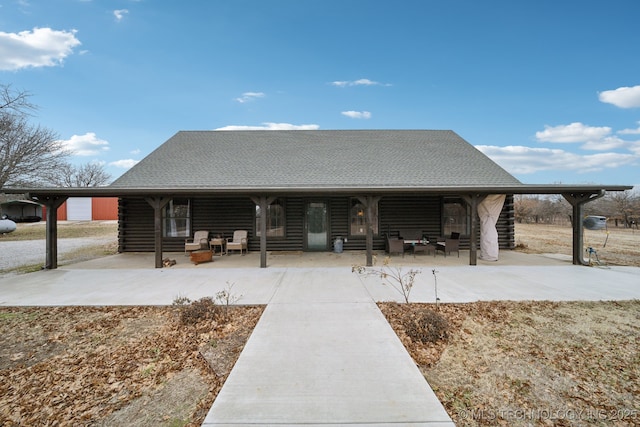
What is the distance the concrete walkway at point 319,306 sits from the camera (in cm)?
221

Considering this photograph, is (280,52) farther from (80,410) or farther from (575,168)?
(575,168)

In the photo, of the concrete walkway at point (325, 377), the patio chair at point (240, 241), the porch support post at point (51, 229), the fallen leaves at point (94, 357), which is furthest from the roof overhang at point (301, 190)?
the concrete walkway at point (325, 377)

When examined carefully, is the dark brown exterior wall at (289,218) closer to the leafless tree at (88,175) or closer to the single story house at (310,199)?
the single story house at (310,199)

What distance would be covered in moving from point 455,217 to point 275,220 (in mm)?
7132

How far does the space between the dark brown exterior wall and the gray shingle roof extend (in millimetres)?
1074

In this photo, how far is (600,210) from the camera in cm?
2112

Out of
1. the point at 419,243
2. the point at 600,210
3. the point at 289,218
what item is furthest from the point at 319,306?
the point at 600,210

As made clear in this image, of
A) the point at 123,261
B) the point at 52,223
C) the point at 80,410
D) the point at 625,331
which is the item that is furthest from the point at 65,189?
the point at 625,331

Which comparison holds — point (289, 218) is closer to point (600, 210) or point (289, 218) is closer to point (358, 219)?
point (358, 219)

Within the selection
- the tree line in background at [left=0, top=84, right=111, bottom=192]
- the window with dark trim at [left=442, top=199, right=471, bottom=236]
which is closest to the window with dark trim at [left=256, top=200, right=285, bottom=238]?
the window with dark trim at [left=442, top=199, right=471, bottom=236]

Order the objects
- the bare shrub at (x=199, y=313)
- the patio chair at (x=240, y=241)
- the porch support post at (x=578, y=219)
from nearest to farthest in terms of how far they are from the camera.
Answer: the bare shrub at (x=199, y=313) < the porch support post at (x=578, y=219) < the patio chair at (x=240, y=241)

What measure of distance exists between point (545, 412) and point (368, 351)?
1.61m

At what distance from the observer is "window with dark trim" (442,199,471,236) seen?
33.8ft

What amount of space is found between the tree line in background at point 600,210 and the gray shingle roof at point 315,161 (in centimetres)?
973
